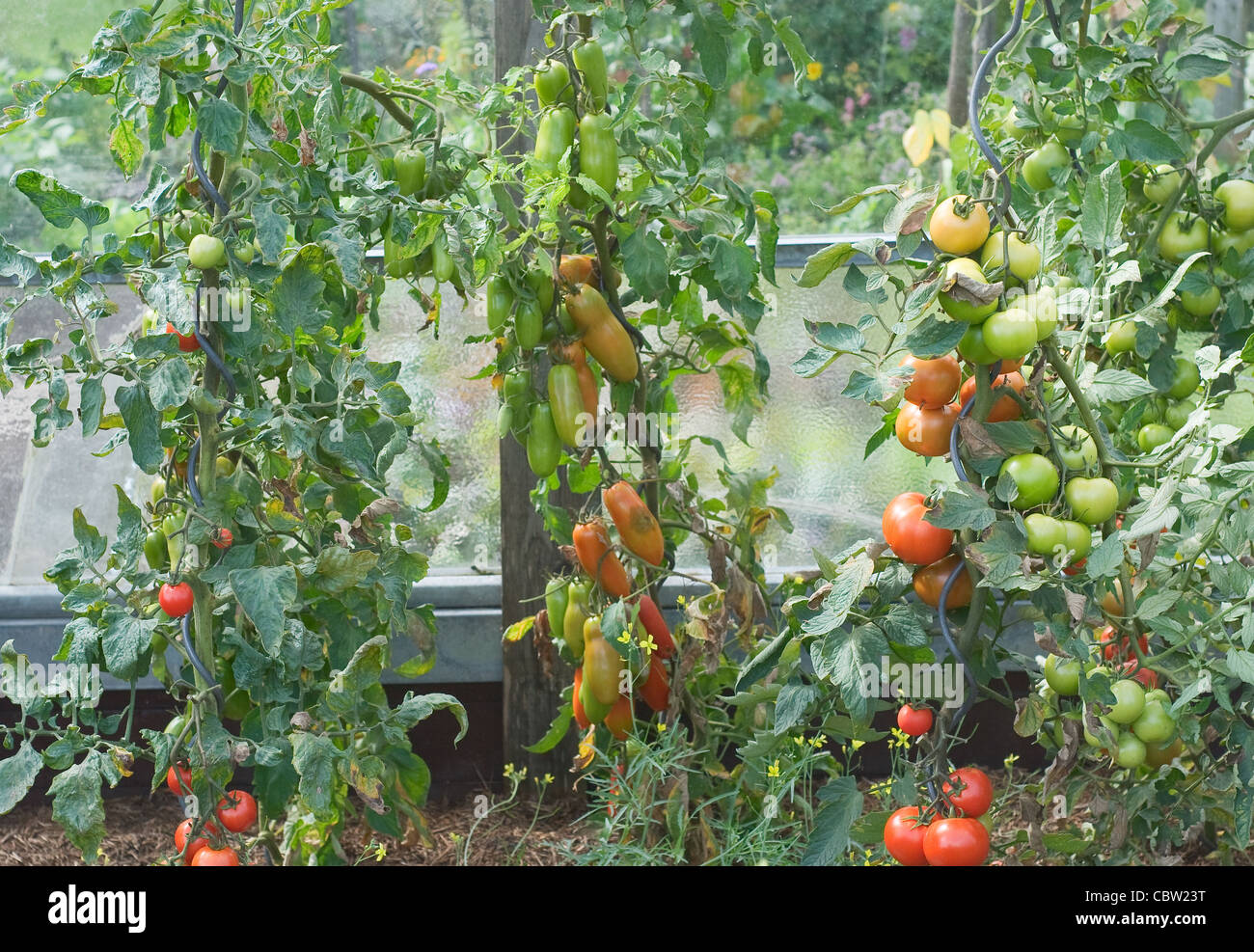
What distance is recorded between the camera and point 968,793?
48.0 inches

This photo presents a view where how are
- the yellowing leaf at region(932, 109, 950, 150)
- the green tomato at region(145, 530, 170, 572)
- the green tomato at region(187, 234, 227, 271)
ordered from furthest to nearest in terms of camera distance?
the yellowing leaf at region(932, 109, 950, 150), the green tomato at region(145, 530, 170, 572), the green tomato at region(187, 234, 227, 271)

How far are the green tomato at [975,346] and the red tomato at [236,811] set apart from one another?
90cm

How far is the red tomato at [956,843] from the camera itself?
3.78ft

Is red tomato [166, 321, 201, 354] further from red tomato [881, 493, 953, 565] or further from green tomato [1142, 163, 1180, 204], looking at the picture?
green tomato [1142, 163, 1180, 204]

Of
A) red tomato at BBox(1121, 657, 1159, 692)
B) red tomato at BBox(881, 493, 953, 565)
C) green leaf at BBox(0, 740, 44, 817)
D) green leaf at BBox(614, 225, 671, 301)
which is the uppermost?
green leaf at BBox(614, 225, 671, 301)

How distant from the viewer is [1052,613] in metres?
1.21

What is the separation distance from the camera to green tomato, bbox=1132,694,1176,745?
1.23 m

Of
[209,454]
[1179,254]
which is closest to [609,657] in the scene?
[209,454]

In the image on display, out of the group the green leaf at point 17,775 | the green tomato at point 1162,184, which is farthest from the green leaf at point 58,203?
the green tomato at point 1162,184

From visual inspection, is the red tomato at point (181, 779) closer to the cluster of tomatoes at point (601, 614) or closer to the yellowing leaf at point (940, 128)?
the cluster of tomatoes at point (601, 614)

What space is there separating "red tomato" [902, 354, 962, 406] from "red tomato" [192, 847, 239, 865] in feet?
2.85

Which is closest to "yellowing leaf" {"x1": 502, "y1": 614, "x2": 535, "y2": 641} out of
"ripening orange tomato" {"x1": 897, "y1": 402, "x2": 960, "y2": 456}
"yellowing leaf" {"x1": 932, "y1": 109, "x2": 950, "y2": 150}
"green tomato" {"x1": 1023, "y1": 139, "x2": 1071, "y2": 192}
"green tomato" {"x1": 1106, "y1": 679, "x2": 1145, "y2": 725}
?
"ripening orange tomato" {"x1": 897, "y1": 402, "x2": 960, "y2": 456}

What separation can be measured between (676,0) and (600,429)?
21.7 inches

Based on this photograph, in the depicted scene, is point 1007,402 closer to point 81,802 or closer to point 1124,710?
point 1124,710
